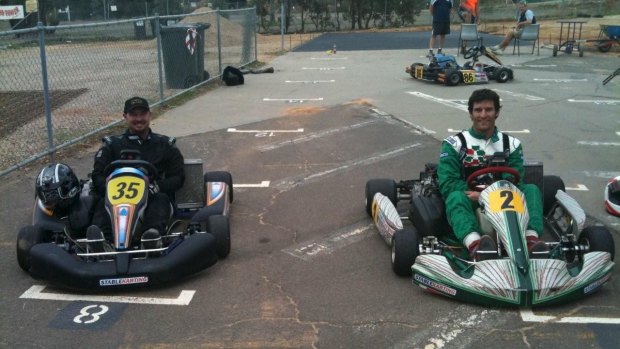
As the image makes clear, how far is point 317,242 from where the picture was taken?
5.46m

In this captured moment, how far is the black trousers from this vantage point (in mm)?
4797

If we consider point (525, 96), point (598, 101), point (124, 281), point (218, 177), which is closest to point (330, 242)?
point (218, 177)

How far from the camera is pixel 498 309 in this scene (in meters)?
4.13

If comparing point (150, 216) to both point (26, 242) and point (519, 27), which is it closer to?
point (26, 242)

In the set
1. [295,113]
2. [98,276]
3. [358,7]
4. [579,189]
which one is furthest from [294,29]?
[98,276]

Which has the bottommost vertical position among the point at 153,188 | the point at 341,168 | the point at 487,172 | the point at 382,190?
the point at 341,168

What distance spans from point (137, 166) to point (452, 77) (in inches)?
398

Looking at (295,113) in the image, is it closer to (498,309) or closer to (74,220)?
(74,220)

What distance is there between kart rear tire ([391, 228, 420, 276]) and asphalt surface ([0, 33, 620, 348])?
17 cm

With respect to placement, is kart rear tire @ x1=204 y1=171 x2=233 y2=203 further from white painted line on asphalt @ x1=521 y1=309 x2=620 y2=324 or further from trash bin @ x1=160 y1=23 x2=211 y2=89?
trash bin @ x1=160 y1=23 x2=211 y2=89

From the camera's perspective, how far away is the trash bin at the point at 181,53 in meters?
13.4

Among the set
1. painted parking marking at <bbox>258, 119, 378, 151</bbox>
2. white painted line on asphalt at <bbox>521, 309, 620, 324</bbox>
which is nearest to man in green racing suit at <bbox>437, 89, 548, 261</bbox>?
white painted line on asphalt at <bbox>521, 309, 620, 324</bbox>

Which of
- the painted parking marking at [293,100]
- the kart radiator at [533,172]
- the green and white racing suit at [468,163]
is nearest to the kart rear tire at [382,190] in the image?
the green and white racing suit at [468,163]

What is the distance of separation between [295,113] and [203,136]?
2.28 meters
